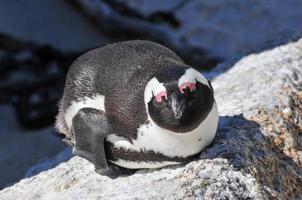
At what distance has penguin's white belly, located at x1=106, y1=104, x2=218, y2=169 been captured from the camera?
8.80 feet

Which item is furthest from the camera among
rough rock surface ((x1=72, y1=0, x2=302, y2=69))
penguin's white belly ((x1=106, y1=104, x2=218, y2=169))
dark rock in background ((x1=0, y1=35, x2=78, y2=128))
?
rough rock surface ((x1=72, y1=0, x2=302, y2=69))

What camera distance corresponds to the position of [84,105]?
306cm

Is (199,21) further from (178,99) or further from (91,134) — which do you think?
(178,99)

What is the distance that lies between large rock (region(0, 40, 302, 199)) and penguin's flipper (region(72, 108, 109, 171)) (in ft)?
0.37

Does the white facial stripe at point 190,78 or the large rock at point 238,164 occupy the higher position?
the white facial stripe at point 190,78

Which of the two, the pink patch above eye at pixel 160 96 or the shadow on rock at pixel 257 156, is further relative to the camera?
the shadow on rock at pixel 257 156

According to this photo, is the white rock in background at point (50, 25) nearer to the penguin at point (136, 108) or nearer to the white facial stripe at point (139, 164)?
the penguin at point (136, 108)

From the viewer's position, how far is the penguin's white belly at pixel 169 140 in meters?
2.68

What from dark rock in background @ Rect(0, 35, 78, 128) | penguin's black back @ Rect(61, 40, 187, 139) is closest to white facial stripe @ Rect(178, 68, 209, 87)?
penguin's black back @ Rect(61, 40, 187, 139)

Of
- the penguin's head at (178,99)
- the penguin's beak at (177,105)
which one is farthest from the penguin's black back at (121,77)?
the penguin's beak at (177,105)

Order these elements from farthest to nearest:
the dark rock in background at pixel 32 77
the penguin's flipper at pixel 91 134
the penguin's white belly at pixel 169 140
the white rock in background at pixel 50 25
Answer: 1. the white rock in background at pixel 50 25
2. the dark rock in background at pixel 32 77
3. the penguin's flipper at pixel 91 134
4. the penguin's white belly at pixel 169 140

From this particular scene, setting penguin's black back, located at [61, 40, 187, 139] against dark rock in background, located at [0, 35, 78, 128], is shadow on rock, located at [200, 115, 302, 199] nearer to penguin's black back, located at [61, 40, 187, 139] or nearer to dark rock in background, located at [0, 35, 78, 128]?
penguin's black back, located at [61, 40, 187, 139]

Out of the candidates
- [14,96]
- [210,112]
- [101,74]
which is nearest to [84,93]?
[101,74]

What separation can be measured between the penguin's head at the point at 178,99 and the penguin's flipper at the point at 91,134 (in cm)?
31
